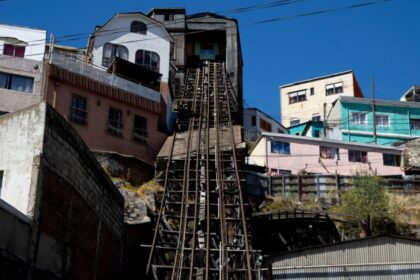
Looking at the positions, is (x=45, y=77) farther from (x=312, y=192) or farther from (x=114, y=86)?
(x=312, y=192)

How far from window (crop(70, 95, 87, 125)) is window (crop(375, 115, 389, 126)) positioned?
3049cm

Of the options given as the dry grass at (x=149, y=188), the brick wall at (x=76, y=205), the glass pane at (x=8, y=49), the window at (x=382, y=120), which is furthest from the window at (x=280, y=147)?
the brick wall at (x=76, y=205)

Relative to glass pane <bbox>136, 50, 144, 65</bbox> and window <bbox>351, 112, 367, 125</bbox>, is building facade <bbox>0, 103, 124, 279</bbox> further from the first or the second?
window <bbox>351, 112, 367, 125</bbox>

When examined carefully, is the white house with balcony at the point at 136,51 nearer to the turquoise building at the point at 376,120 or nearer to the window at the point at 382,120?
the turquoise building at the point at 376,120

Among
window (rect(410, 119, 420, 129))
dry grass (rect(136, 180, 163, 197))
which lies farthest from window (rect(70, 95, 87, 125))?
window (rect(410, 119, 420, 129))

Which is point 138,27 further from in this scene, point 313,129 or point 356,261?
point 356,261

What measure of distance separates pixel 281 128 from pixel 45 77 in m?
35.3

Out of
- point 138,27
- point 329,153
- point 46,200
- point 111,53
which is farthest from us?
point 329,153

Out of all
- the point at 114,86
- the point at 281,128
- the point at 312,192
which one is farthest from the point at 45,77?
the point at 281,128

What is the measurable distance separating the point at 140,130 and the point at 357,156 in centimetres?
1673

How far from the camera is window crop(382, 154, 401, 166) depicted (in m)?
43.3

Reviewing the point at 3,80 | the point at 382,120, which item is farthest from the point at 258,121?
the point at 3,80

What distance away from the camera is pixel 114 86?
33750 millimetres

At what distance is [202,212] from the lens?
2534 centimetres
